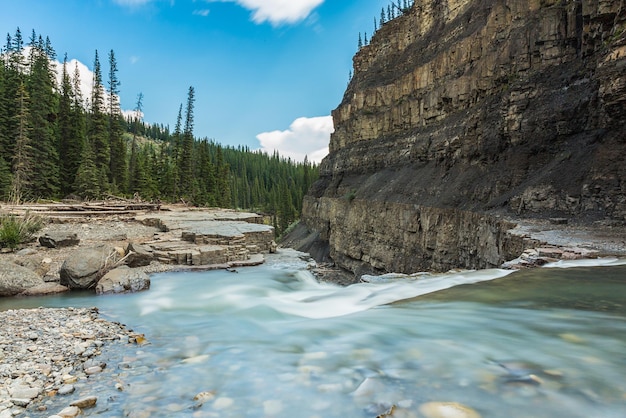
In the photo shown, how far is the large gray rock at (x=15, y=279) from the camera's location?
8695mm

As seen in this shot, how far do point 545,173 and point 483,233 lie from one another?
422 centimetres

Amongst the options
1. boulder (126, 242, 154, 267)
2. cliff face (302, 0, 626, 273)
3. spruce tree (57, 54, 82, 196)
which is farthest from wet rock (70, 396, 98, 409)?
spruce tree (57, 54, 82, 196)

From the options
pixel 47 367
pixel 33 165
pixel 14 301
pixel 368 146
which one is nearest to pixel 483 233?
pixel 47 367

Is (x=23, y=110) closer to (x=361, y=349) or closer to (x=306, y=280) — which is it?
(x=306, y=280)

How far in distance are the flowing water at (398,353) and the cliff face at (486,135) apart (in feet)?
19.3

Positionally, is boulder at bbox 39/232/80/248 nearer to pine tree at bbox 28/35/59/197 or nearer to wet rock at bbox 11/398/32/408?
wet rock at bbox 11/398/32/408

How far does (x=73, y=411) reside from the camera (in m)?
3.25

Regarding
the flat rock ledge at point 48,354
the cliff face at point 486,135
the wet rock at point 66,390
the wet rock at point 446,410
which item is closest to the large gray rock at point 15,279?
the flat rock ledge at point 48,354

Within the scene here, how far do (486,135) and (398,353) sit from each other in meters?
20.7

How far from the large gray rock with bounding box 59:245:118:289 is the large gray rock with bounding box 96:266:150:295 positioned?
1.07 ft

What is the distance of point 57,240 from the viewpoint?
13109 millimetres

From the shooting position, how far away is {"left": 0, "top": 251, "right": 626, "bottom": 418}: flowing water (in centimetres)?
314

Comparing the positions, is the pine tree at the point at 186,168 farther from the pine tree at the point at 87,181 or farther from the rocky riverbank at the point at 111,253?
the rocky riverbank at the point at 111,253

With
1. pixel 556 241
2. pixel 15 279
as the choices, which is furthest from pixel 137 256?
pixel 556 241
